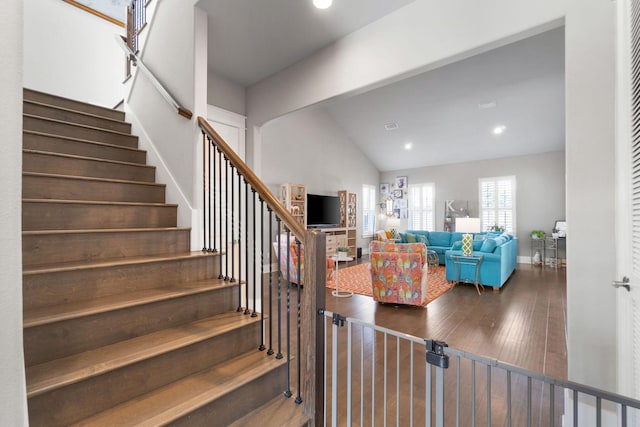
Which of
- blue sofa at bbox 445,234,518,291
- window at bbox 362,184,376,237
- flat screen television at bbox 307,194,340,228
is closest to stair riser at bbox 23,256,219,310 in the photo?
blue sofa at bbox 445,234,518,291

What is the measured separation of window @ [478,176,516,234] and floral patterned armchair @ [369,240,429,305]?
5670 mm

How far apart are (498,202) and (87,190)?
9.31 metres

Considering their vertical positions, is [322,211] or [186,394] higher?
[322,211]

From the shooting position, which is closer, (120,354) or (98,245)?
(120,354)

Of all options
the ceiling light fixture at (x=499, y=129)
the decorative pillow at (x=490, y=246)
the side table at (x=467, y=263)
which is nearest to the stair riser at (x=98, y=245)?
the side table at (x=467, y=263)

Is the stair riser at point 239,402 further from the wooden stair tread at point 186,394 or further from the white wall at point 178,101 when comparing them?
the white wall at point 178,101

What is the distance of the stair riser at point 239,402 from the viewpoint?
1.36 meters

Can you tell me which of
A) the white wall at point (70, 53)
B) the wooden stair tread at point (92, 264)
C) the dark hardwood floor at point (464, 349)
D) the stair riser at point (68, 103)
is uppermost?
the white wall at point (70, 53)

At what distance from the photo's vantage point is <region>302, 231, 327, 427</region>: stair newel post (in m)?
1.54

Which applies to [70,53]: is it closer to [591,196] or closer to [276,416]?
[276,416]

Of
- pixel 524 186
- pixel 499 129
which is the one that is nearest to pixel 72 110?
pixel 499 129

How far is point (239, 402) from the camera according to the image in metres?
1.53

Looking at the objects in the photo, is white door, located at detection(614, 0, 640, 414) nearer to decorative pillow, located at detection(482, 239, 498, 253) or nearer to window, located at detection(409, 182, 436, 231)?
decorative pillow, located at detection(482, 239, 498, 253)

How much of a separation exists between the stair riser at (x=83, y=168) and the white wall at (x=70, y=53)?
268 cm
